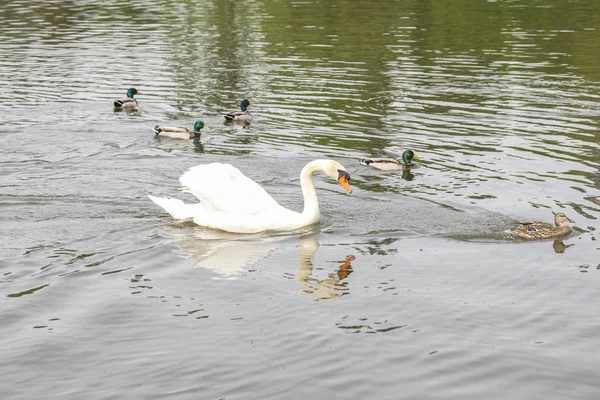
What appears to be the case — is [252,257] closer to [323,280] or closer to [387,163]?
[323,280]

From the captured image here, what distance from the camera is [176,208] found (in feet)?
53.1

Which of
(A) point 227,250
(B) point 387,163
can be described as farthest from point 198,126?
(A) point 227,250

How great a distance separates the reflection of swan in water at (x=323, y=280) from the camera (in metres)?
12.9

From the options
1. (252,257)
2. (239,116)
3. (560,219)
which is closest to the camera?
(252,257)

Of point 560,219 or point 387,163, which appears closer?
point 560,219

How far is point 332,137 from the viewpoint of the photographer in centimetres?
2269

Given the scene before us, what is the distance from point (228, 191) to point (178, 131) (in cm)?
721

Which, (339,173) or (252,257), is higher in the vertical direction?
(339,173)

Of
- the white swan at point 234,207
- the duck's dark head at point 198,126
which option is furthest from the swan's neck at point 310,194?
the duck's dark head at point 198,126

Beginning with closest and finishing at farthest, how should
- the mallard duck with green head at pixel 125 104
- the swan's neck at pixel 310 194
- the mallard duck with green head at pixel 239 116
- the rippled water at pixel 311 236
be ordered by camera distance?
the rippled water at pixel 311 236 → the swan's neck at pixel 310 194 → the mallard duck with green head at pixel 239 116 → the mallard duck with green head at pixel 125 104

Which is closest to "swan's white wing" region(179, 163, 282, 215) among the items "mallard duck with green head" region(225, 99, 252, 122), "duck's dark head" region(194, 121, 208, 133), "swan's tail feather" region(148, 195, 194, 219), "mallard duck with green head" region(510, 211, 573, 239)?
"swan's tail feather" region(148, 195, 194, 219)

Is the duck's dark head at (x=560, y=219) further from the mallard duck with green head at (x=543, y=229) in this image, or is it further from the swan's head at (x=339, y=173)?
the swan's head at (x=339, y=173)

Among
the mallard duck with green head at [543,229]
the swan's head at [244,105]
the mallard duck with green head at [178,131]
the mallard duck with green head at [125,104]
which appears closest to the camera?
the mallard duck with green head at [543,229]

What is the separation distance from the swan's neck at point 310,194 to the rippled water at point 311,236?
397 millimetres
